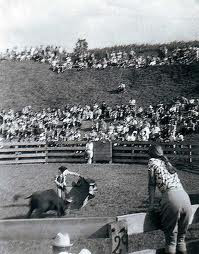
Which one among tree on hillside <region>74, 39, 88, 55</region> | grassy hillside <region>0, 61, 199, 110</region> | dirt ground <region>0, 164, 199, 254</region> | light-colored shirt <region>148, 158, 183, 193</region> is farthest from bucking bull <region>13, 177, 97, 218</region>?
tree on hillside <region>74, 39, 88, 55</region>

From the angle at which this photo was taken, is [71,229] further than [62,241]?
Yes

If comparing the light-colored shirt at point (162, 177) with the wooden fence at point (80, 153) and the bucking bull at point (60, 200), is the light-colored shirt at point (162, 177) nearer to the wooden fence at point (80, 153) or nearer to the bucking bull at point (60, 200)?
the bucking bull at point (60, 200)

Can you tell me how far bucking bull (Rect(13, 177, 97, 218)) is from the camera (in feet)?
32.4

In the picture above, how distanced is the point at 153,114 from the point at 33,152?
807 centimetres

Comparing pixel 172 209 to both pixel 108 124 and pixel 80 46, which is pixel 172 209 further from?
pixel 80 46

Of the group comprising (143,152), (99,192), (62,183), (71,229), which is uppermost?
(143,152)

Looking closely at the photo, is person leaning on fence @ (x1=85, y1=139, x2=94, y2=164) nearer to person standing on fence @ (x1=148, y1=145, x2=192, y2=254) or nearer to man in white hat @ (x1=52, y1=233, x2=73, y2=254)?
person standing on fence @ (x1=148, y1=145, x2=192, y2=254)

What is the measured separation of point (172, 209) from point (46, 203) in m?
5.12

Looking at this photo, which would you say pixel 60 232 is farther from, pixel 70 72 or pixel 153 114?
pixel 70 72

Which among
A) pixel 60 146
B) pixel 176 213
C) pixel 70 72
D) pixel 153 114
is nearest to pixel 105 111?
pixel 153 114

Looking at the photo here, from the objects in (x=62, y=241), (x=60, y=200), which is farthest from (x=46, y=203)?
(x=62, y=241)

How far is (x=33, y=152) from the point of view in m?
24.3

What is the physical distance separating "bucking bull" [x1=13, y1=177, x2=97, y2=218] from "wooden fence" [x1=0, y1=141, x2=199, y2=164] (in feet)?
34.7

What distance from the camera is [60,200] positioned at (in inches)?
393
